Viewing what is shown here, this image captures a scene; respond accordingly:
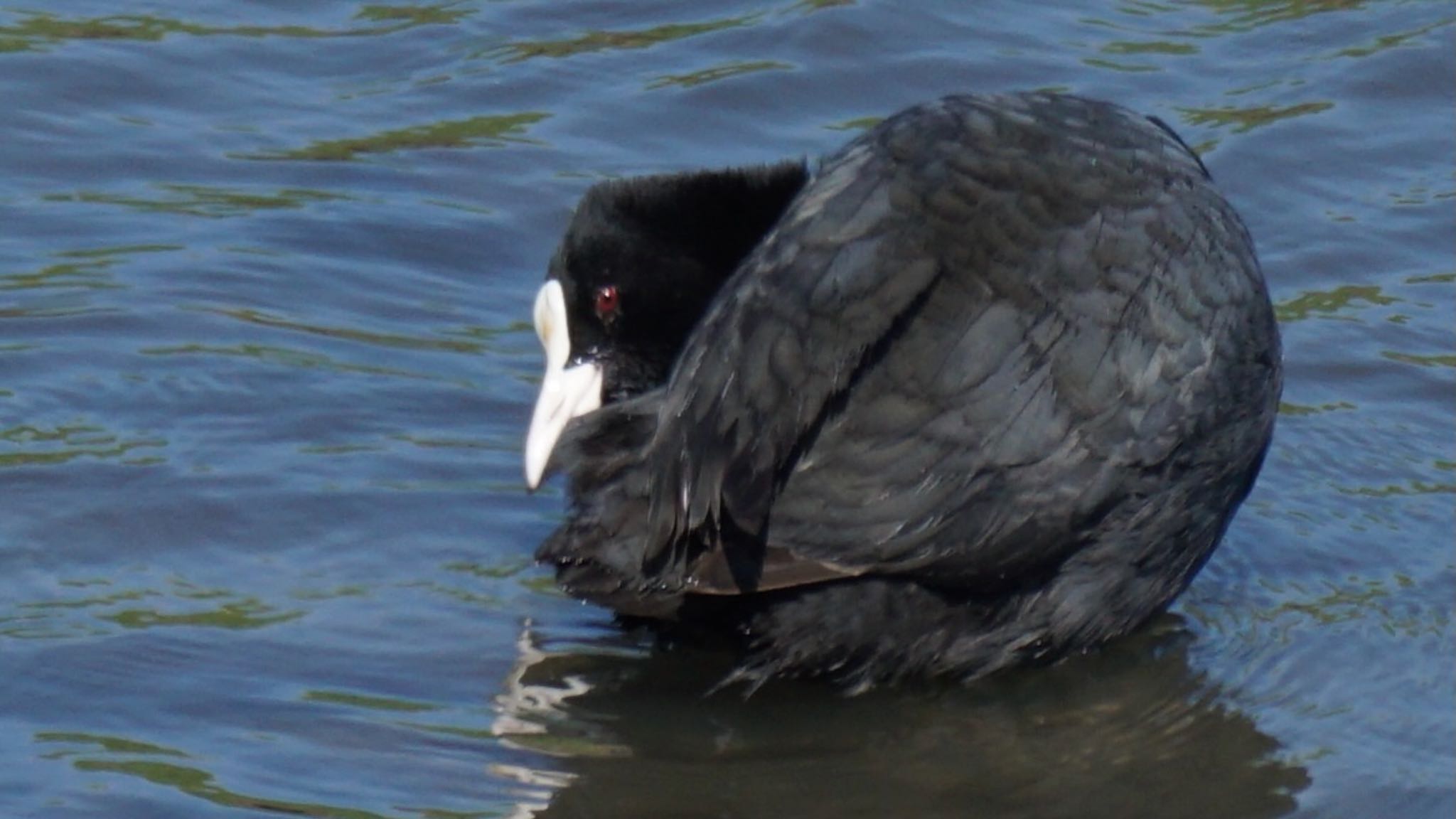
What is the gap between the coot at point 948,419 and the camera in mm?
3822

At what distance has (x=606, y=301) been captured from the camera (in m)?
4.87

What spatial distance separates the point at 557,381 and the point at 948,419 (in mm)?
1161

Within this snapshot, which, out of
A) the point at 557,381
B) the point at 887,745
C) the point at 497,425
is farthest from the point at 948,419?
the point at 497,425

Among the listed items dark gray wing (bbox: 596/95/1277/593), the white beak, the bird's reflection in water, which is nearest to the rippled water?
the bird's reflection in water

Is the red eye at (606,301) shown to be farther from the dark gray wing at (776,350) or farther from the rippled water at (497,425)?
the dark gray wing at (776,350)

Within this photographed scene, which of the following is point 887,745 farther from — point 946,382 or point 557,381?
point 557,381

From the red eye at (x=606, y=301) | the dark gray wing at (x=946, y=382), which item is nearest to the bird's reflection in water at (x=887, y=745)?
the dark gray wing at (x=946, y=382)

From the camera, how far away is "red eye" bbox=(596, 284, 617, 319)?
A: 4.85 m

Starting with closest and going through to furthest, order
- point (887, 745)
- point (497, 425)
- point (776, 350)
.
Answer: point (776, 350) → point (887, 745) → point (497, 425)

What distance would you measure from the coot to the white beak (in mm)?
238

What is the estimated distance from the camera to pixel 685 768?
3.94m

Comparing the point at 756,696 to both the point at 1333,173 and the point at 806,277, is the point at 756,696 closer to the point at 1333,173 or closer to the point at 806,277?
the point at 806,277

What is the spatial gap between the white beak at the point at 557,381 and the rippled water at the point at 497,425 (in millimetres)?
224

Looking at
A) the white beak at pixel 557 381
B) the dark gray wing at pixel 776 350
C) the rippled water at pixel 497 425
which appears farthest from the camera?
the white beak at pixel 557 381
